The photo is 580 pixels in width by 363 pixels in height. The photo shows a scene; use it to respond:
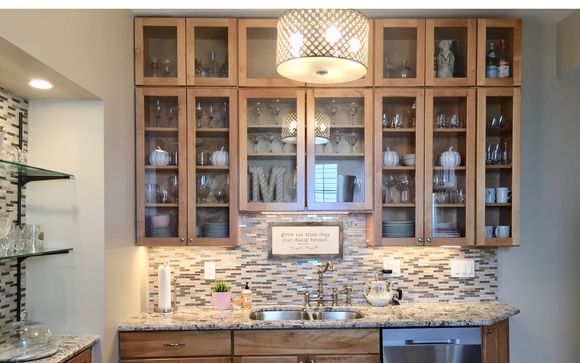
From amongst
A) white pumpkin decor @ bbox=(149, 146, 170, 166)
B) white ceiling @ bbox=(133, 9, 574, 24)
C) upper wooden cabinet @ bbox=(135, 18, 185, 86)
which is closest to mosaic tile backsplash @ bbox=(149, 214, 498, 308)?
white pumpkin decor @ bbox=(149, 146, 170, 166)

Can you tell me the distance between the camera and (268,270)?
3102 millimetres

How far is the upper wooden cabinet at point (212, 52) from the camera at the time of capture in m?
2.85

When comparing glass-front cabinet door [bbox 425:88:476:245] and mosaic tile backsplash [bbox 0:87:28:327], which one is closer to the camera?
mosaic tile backsplash [bbox 0:87:28:327]

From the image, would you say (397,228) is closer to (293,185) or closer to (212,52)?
(293,185)

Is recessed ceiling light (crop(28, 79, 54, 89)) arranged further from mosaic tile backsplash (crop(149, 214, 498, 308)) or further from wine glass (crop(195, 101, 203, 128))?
mosaic tile backsplash (crop(149, 214, 498, 308))

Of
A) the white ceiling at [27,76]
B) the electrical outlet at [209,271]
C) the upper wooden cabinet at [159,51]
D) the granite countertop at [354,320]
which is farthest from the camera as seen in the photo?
the electrical outlet at [209,271]

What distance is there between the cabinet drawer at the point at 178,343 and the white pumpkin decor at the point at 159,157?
1023 millimetres

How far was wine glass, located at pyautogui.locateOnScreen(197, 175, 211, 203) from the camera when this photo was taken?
2.88 metres

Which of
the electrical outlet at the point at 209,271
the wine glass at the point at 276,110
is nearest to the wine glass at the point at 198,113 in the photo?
the wine glass at the point at 276,110

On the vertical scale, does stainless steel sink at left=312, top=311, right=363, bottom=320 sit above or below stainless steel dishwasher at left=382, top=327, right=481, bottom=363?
above

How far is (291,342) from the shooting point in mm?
2561

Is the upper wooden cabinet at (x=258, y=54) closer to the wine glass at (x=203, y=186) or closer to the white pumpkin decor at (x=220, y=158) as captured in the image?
the white pumpkin decor at (x=220, y=158)

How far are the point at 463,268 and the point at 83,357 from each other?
2387 mm

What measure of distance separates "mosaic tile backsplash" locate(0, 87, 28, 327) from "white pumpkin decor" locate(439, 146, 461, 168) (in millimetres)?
2451
